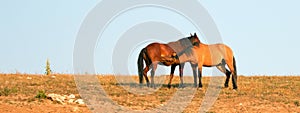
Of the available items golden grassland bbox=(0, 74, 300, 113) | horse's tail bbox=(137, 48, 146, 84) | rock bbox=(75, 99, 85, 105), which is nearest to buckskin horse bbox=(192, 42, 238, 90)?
golden grassland bbox=(0, 74, 300, 113)

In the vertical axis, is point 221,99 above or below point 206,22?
below

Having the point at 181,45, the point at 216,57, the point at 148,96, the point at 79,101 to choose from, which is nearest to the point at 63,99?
the point at 79,101

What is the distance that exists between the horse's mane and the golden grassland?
46.7 inches

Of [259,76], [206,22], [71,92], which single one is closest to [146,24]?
[206,22]

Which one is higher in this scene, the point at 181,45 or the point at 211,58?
the point at 181,45

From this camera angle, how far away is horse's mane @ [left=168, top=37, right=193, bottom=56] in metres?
18.4

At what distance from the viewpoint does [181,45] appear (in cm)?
1856

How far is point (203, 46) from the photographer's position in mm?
18750

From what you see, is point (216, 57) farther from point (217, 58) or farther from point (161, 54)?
point (161, 54)

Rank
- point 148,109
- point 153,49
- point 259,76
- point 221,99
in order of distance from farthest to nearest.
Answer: point 259,76, point 153,49, point 221,99, point 148,109

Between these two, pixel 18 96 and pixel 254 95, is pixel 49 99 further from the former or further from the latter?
pixel 254 95

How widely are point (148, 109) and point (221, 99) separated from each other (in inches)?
106

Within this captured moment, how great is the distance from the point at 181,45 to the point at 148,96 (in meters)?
3.11

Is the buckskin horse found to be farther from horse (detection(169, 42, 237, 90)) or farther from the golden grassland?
the golden grassland
